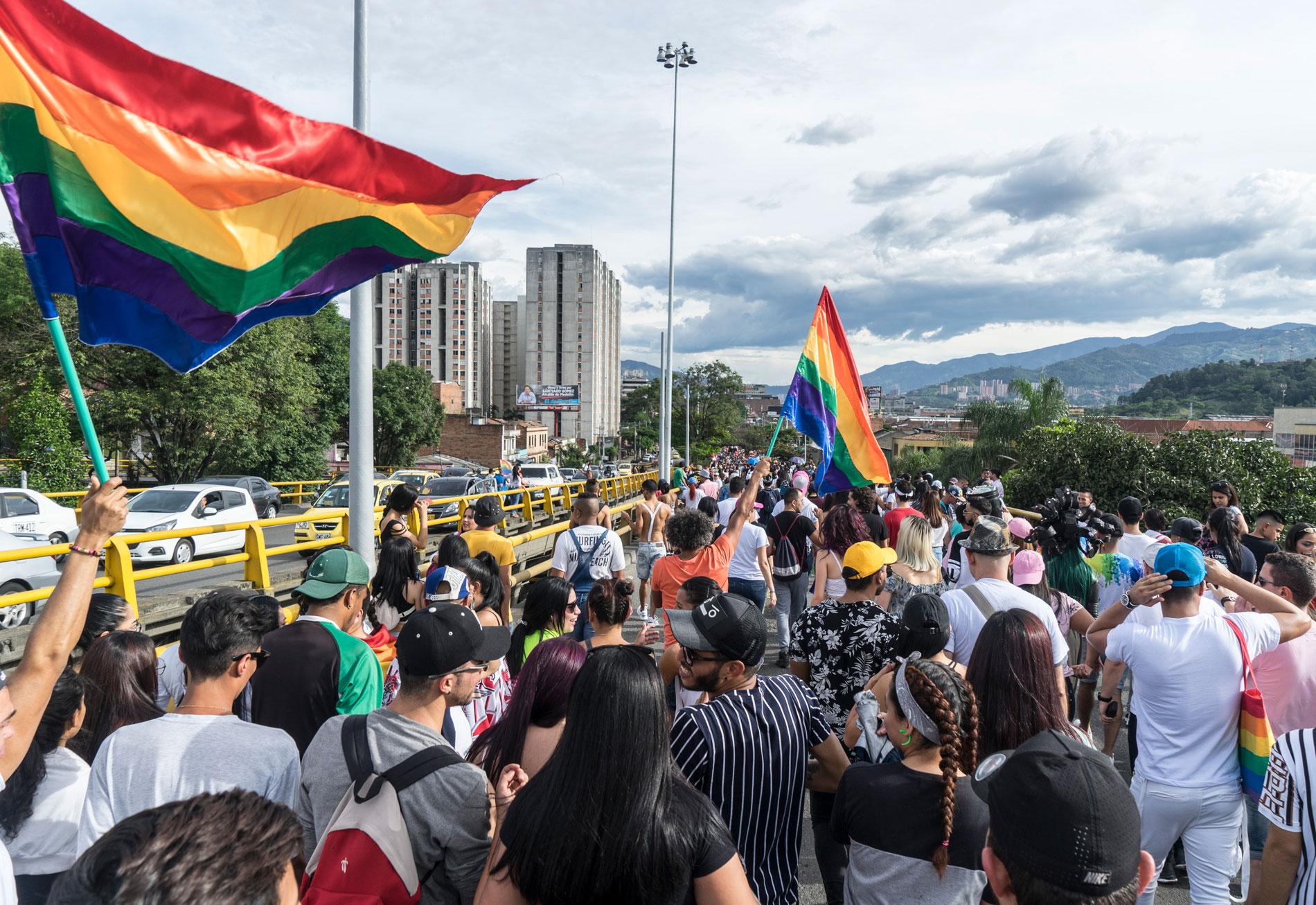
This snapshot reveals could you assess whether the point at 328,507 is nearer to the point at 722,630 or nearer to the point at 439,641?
the point at 439,641

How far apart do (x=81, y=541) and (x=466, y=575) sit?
2415mm

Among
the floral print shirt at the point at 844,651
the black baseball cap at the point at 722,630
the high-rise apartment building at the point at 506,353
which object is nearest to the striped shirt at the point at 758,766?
the black baseball cap at the point at 722,630

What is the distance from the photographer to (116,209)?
11.9 feet

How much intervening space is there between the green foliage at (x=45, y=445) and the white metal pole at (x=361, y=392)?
17873 millimetres

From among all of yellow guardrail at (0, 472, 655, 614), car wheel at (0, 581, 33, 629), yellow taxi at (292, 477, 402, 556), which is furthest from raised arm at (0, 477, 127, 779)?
yellow taxi at (292, 477, 402, 556)

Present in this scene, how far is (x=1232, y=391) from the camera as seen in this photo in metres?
170

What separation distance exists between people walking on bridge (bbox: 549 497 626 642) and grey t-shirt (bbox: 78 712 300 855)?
4.01 meters

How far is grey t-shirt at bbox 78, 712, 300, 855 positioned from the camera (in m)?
2.50

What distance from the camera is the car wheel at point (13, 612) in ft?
27.2

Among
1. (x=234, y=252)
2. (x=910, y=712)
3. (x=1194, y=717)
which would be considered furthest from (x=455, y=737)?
(x=1194, y=717)

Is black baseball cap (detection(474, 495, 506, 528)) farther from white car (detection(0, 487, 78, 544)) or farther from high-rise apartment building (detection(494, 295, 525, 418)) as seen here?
high-rise apartment building (detection(494, 295, 525, 418))

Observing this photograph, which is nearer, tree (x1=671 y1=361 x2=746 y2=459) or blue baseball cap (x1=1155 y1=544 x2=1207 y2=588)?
blue baseball cap (x1=1155 y1=544 x2=1207 y2=588)

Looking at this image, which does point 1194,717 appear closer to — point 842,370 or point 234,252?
point 234,252

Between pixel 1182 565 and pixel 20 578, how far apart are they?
11170mm
